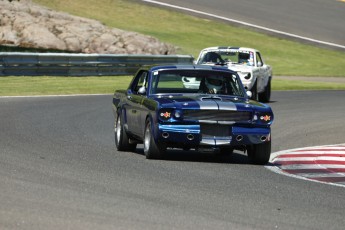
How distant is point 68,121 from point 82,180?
28.9ft

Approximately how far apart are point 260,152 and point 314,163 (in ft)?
3.03

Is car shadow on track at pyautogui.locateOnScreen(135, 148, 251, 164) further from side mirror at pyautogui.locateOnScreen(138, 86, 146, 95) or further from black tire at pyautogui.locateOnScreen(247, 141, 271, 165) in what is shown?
side mirror at pyautogui.locateOnScreen(138, 86, 146, 95)

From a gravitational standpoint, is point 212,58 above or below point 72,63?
above

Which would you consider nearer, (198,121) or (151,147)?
(198,121)

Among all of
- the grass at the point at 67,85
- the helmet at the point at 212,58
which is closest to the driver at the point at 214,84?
the helmet at the point at 212,58

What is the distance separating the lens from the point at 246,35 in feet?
164

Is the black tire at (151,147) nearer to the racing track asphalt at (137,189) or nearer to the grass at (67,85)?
the racing track asphalt at (137,189)

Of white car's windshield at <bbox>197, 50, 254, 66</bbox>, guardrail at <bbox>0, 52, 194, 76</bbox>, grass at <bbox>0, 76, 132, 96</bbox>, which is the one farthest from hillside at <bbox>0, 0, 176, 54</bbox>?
white car's windshield at <bbox>197, 50, 254, 66</bbox>

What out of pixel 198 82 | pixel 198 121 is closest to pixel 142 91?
pixel 198 82

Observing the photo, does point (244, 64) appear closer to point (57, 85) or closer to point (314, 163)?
point (57, 85)

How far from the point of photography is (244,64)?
27.4 m

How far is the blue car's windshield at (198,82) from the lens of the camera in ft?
49.3

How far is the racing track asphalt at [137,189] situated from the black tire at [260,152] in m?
0.25

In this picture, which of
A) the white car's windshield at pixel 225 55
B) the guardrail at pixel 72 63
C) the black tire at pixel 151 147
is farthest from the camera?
the guardrail at pixel 72 63
